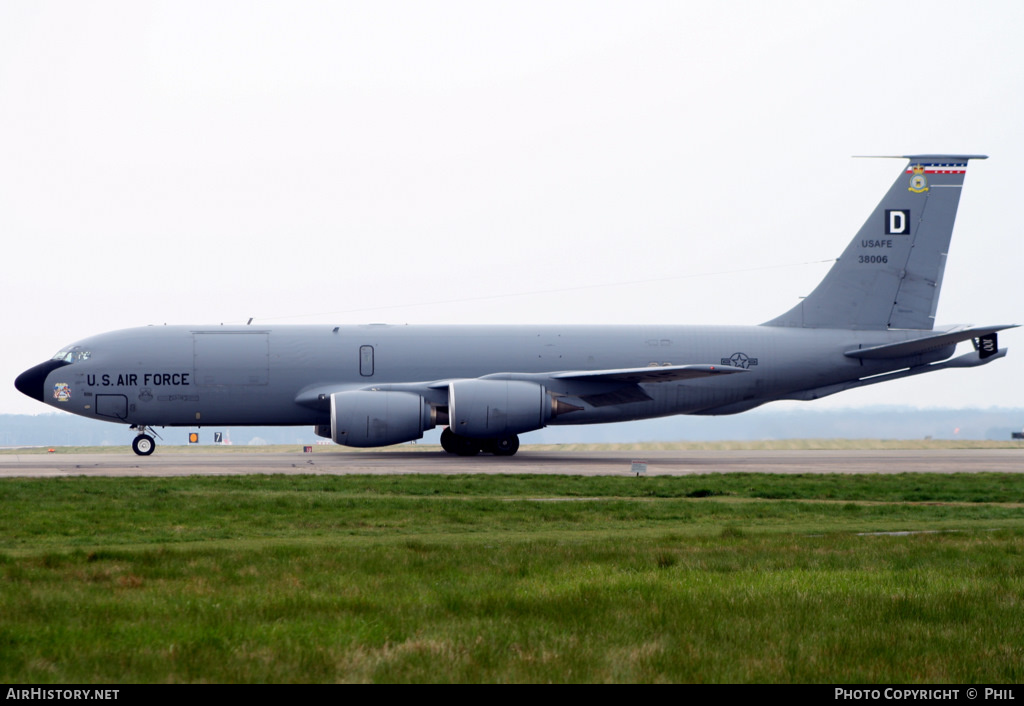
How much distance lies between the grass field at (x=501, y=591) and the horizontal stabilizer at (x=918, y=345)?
Answer: 18.6 meters

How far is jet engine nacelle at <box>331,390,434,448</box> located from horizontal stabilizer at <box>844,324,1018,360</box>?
15770 mm

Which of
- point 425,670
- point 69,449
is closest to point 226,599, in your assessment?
point 425,670

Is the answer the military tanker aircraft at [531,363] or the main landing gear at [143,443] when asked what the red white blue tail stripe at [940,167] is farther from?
the main landing gear at [143,443]

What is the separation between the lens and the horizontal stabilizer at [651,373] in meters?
33.6

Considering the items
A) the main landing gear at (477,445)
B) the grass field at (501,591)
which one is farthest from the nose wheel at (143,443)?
the grass field at (501,591)

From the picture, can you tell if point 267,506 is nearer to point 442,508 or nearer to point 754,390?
point 442,508

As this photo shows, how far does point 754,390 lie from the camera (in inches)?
1455

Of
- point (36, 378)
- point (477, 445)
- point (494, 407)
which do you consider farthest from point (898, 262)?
point (36, 378)

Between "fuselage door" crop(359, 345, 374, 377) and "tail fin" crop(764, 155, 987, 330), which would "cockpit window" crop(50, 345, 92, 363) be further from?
"tail fin" crop(764, 155, 987, 330)

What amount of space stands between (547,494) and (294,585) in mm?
11522

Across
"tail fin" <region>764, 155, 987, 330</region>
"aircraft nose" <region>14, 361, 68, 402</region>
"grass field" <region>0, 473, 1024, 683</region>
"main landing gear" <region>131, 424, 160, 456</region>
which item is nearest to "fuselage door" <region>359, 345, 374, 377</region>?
"main landing gear" <region>131, 424, 160, 456</region>

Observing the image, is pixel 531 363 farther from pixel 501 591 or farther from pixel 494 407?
pixel 501 591

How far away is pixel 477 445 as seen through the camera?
36219 mm

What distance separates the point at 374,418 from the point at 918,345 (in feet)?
61.5
